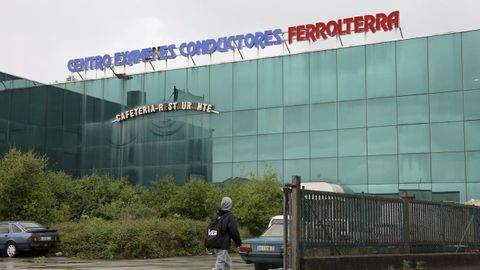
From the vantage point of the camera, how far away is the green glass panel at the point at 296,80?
44.0 metres

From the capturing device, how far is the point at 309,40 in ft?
145

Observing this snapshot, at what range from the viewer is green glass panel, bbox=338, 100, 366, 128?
4175 cm

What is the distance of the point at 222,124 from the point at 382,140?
1185cm

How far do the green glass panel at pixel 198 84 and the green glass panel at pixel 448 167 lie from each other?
17075 mm

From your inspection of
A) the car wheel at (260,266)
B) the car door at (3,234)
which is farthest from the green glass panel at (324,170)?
the car wheel at (260,266)

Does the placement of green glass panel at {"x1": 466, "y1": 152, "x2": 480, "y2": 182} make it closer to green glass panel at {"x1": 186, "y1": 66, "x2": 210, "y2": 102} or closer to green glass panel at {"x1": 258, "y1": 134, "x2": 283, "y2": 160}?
green glass panel at {"x1": 258, "y1": 134, "x2": 283, "y2": 160}

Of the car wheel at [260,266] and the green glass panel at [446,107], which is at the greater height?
the green glass panel at [446,107]

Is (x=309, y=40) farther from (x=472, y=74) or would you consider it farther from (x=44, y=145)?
(x=44, y=145)

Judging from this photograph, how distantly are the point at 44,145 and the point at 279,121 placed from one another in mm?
20058

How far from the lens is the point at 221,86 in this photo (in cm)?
4697

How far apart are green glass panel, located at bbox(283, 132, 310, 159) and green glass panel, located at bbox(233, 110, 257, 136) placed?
2.66 meters

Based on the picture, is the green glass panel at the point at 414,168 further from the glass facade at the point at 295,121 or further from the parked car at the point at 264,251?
the parked car at the point at 264,251

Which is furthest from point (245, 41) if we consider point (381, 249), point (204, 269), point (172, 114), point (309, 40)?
point (381, 249)

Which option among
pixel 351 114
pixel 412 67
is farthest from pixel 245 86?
pixel 412 67
